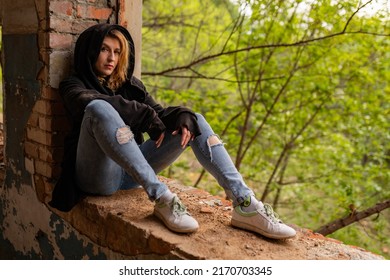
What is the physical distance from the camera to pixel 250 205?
1.95m

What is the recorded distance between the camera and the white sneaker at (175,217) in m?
1.84

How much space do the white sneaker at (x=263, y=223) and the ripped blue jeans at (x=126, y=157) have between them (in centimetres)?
8

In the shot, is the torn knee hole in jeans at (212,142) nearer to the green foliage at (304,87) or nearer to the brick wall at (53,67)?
the brick wall at (53,67)

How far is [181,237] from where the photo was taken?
1.81 m

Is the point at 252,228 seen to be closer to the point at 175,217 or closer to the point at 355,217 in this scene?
the point at 175,217

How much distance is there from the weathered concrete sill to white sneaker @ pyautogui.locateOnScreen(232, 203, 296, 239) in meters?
0.04

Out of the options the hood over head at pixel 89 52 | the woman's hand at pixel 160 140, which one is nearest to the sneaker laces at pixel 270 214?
the woman's hand at pixel 160 140

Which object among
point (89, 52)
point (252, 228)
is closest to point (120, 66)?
point (89, 52)

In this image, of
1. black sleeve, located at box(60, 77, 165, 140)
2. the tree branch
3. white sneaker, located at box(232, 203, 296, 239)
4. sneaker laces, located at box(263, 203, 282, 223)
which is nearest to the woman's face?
black sleeve, located at box(60, 77, 165, 140)

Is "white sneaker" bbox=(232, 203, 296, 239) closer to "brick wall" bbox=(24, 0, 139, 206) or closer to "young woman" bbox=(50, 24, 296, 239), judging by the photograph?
"young woman" bbox=(50, 24, 296, 239)

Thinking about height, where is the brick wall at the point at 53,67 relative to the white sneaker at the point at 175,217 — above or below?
above

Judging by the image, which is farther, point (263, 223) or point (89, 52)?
point (89, 52)

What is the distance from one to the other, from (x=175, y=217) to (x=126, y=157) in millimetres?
381
